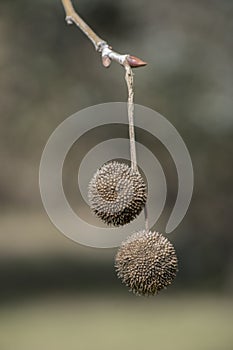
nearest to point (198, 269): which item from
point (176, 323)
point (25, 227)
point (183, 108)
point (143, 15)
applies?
point (176, 323)

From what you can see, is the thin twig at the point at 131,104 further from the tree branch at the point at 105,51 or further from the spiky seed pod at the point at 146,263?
the spiky seed pod at the point at 146,263

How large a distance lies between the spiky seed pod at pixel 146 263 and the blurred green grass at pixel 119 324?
8.13m

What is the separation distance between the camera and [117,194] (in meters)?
2.16

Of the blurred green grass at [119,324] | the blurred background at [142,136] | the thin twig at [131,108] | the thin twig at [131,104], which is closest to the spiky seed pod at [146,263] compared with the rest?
the thin twig at [131,108]

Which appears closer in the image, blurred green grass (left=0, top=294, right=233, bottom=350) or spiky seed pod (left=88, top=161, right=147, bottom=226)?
spiky seed pod (left=88, top=161, right=147, bottom=226)

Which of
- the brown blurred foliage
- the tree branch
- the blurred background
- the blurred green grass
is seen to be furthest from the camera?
the blurred green grass

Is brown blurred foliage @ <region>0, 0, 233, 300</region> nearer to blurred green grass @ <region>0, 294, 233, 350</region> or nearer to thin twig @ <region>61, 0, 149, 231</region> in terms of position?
blurred green grass @ <region>0, 294, 233, 350</region>

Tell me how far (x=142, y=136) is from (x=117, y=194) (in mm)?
8208

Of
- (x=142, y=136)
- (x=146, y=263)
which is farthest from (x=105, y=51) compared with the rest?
(x=142, y=136)

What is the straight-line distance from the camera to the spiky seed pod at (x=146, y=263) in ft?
6.97

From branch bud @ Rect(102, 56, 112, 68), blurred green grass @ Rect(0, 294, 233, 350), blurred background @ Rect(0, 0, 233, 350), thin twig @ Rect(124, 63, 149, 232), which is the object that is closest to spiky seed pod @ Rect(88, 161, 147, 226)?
thin twig @ Rect(124, 63, 149, 232)

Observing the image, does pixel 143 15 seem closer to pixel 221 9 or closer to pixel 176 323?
pixel 221 9

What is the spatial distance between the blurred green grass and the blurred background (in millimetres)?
22

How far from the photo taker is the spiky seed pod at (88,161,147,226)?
6.93 feet
